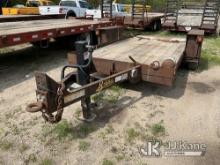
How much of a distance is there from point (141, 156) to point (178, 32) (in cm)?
1104

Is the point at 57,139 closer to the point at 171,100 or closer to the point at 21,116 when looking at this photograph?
the point at 21,116

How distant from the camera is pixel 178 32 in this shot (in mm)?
13016

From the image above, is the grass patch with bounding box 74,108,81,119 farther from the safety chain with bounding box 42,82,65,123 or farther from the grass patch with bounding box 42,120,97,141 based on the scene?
the safety chain with bounding box 42,82,65,123

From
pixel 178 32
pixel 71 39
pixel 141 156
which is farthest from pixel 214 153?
pixel 178 32

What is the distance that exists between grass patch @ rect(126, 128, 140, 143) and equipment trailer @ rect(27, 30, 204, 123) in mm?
640

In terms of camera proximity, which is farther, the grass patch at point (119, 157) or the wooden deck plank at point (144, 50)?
the wooden deck plank at point (144, 50)

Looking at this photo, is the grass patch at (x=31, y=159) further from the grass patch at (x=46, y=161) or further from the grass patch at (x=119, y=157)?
the grass patch at (x=119, y=157)

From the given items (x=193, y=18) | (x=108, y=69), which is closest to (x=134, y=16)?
(x=193, y=18)

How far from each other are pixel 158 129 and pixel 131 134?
0.44m

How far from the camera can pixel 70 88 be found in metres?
3.37

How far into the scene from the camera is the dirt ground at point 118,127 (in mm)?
3076

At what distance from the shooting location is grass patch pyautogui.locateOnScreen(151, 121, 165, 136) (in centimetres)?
357

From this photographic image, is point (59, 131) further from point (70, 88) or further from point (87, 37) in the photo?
point (87, 37)

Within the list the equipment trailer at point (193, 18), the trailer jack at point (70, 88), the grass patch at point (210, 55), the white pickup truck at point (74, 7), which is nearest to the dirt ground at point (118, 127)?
the trailer jack at point (70, 88)
